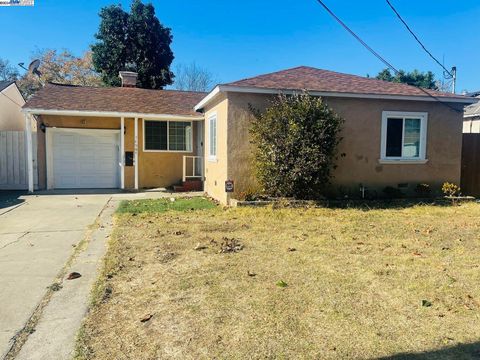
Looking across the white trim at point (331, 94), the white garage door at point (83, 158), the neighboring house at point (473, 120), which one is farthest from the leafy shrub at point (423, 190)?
the white garage door at point (83, 158)

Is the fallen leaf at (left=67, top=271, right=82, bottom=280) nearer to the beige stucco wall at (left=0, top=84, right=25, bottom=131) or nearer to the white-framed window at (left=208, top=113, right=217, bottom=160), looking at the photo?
the white-framed window at (left=208, top=113, right=217, bottom=160)

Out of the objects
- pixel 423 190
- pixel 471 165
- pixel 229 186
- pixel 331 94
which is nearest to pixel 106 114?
pixel 229 186

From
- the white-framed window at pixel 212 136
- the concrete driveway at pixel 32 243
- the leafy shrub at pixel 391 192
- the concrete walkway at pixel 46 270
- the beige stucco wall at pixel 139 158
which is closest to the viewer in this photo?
the concrete walkway at pixel 46 270

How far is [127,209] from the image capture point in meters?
9.79

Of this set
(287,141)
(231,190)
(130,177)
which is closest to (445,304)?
(287,141)

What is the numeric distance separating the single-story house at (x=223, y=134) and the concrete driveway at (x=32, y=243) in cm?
263

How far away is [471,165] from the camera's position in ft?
41.7

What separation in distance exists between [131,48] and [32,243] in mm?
24865

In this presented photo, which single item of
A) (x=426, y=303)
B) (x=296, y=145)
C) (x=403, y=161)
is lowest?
(x=426, y=303)

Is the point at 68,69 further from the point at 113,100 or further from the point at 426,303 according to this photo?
the point at 426,303

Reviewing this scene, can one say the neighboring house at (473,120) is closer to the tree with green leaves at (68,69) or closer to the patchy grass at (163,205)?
the patchy grass at (163,205)

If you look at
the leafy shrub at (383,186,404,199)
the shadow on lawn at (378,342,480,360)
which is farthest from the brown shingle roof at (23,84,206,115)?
the shadow on lawn at (378,342,480,360)

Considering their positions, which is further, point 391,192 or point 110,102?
point 110,102

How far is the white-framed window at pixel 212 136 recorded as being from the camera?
12195mm
